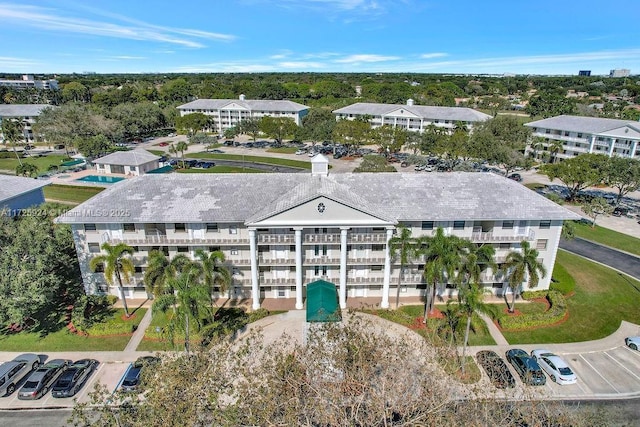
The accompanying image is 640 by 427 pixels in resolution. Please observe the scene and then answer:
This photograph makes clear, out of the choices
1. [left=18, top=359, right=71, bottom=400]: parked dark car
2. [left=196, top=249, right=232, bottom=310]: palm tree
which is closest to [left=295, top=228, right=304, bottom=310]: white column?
[left=196, top=249, right=232, bottom=310]: palm tree

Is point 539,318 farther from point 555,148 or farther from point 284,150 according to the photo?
point 284,150

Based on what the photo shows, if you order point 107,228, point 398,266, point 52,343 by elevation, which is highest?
point 107,228

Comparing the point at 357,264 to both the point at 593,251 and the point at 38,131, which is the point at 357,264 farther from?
the point at 38,131

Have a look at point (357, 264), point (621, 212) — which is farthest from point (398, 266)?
point (621, 212)

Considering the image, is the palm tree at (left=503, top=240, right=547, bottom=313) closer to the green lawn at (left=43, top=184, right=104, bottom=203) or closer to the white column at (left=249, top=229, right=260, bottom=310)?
the white column at (left=249, top=229, right=260, bottom=310)

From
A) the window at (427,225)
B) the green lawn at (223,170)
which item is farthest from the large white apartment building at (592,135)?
the green lawn at (223,170)

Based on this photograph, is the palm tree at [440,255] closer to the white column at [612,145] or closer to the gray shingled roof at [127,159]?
the gray shingled roof at [127,159]
